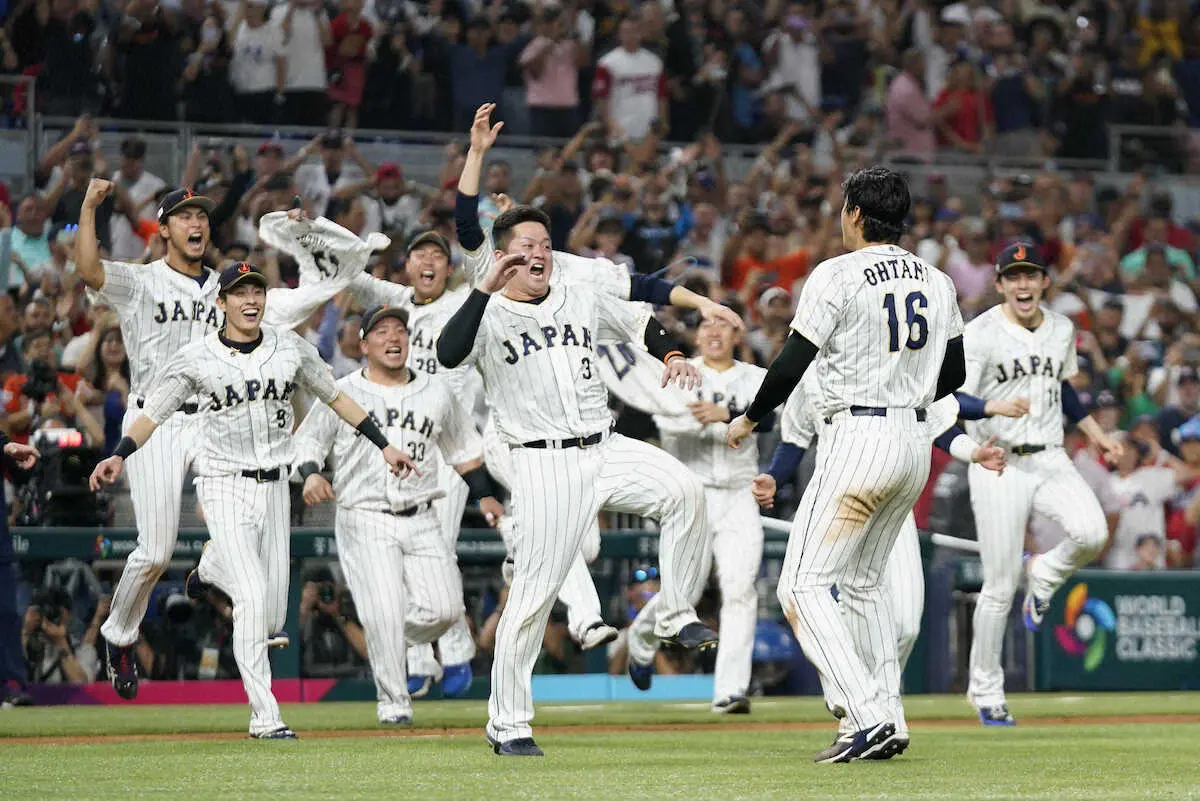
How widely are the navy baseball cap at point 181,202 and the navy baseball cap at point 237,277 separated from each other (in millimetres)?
632

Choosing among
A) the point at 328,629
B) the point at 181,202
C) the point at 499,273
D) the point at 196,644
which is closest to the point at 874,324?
the point at 499,273

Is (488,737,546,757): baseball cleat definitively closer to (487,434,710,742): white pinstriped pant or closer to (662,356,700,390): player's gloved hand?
(487,434,710,742): white pinstriped pant

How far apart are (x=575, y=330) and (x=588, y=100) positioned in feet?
33.4

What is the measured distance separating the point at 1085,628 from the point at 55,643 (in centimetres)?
766

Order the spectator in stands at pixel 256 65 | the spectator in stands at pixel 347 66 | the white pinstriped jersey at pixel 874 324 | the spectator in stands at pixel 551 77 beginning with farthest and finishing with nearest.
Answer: the spectator in stands at pixel 551 77 < the spectator in stands at pixel 347 66 < the spectator in stands at pixel 256 65 < the white pinstriped jersey at pixel 874 324

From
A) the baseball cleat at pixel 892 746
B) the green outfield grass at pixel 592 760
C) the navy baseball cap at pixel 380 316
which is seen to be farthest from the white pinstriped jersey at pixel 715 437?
the baseball cleat at pixel 892 746

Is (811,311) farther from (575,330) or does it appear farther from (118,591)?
(118,591)

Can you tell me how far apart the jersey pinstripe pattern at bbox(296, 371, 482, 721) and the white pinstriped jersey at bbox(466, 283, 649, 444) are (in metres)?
2.30

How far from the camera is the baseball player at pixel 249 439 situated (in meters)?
9.22

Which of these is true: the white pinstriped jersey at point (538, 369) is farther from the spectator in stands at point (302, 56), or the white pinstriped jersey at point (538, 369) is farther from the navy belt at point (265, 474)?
the spectator in stands at point (302, 56)

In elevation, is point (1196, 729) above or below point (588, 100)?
below

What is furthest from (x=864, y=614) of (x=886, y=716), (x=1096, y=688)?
(x=1096, y=688)

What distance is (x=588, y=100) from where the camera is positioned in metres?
18.0

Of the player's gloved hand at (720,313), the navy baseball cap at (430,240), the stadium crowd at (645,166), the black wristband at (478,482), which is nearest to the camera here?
the player's gloved hand at (720,313)
